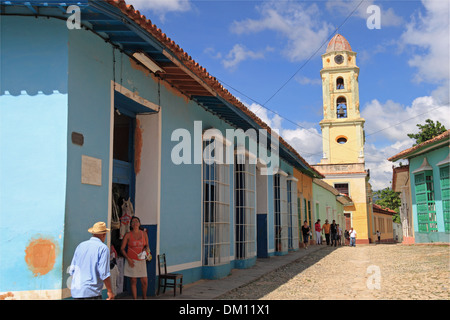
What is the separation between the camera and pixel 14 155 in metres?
4.70

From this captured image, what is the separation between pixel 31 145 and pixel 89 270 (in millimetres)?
1639

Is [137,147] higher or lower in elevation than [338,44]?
lower

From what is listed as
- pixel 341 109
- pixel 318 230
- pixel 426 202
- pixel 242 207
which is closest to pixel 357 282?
pixel 242 207

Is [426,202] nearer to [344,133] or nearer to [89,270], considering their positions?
[89,270]

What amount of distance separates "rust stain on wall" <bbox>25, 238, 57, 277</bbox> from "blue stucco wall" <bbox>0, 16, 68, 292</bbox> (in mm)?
15

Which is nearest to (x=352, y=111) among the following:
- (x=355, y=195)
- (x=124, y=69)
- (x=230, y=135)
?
(x=355, y=195)

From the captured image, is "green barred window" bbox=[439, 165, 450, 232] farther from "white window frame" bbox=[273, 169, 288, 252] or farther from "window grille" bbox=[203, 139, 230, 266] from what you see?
"window grille" bbox=[203, 139, 230, 266]

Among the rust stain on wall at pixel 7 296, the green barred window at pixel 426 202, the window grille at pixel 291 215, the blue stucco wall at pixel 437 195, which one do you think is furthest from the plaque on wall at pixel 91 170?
the green barred window at pixel 426 202

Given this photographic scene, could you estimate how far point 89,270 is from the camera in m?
3.94

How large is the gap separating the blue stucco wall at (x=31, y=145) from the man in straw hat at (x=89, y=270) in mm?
669

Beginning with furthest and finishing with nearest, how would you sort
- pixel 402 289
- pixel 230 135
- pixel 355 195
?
1. pixel 355 195
2. pixel 230 135
3. pixel 402 289

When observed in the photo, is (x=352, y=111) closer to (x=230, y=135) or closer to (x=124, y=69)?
(x=230, y=135)

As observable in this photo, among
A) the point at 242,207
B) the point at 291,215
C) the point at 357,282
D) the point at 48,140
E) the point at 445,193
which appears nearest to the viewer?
the point at 48,140

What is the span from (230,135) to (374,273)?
4553mm
